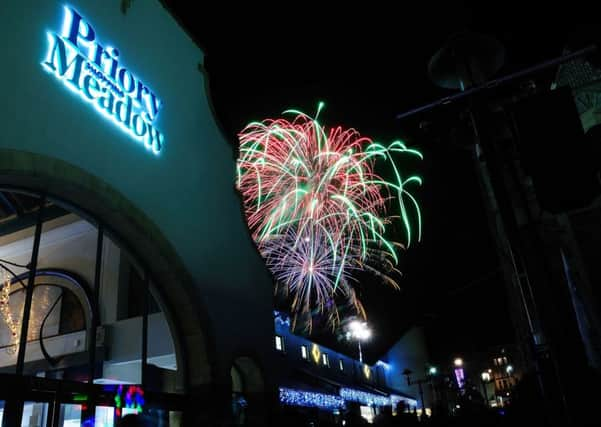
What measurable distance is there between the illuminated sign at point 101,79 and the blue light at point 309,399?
10.6m

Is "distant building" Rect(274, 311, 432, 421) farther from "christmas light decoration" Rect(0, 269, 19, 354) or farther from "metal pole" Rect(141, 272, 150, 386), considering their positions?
"christmas light decoration" Rect(0, 269, 19, 354)

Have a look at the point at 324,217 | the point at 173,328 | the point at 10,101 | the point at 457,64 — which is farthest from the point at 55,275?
the point at 457,64

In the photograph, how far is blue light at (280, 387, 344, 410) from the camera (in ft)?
57.8

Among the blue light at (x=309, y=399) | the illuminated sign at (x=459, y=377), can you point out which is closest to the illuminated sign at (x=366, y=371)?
the blue light at (x=309, y=399)

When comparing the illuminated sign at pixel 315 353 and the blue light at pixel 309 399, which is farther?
the illuminated sign at pixel 315 353

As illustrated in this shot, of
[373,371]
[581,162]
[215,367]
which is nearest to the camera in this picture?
[581,162]

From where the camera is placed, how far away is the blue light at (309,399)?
694 inches

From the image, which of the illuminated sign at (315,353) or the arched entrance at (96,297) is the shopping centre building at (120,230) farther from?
the illuminated sign at (315,353)

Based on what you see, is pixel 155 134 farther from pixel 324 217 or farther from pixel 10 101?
pixel 324 217

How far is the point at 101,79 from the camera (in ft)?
30.5

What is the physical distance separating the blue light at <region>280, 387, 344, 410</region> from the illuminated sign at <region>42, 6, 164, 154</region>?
10.6 m

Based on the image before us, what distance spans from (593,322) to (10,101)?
12286 millimetres

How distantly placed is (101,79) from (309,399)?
585 inches

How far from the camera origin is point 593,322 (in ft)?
37.1
